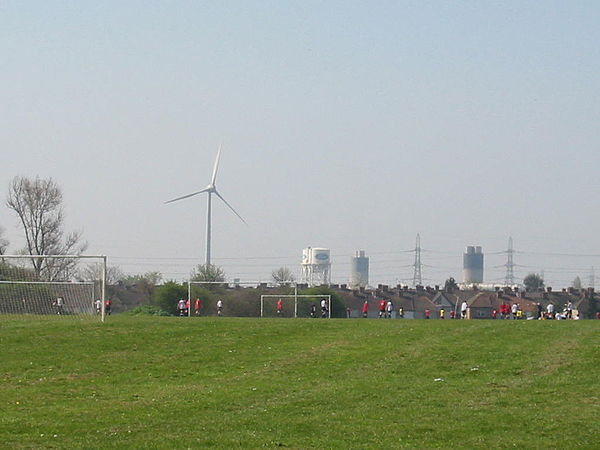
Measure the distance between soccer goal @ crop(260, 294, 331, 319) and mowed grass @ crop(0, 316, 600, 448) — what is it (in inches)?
1304

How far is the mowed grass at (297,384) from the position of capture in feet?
60.7

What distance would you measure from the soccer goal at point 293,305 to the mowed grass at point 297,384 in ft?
109

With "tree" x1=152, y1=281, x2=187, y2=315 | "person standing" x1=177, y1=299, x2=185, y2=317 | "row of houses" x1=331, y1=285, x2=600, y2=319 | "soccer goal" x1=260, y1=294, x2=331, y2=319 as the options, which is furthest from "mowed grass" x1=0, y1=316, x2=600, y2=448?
"row of houses" x1=331, y1=285, x2=600, y2=319

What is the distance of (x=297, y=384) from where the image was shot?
2723 cm

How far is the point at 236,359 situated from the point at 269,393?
342 inches

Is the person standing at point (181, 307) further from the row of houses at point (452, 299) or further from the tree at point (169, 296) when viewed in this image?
the row of houses at point (452, 299)

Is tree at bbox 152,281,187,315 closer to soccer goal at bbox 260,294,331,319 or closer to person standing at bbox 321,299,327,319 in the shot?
soccer goal at bbox 260,294,331,319

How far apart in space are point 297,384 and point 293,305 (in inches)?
2165

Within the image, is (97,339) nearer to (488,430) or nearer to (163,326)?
(163,326)

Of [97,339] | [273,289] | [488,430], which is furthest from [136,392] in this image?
[273,289]

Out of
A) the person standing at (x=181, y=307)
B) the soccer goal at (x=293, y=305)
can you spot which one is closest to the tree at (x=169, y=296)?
the person standing at (x=181, y=307)

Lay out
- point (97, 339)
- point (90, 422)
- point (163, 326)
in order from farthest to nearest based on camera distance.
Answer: point (163, 326) → point (97, 339) → point (90, 422)

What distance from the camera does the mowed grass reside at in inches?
728

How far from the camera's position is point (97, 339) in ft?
128
